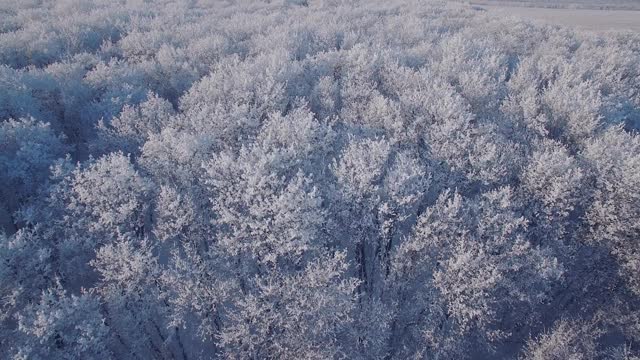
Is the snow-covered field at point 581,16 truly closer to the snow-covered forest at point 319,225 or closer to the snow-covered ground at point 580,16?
the snow-covered ground at point 580,16

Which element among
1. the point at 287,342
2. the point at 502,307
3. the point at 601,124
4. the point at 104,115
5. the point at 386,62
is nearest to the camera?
Result: the point at 287,342

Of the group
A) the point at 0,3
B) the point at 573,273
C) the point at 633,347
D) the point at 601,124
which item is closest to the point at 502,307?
the point at 573,273

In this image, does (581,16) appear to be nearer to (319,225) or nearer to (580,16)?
(580,16)

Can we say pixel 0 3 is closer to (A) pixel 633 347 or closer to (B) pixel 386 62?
(B) pixel 386 62

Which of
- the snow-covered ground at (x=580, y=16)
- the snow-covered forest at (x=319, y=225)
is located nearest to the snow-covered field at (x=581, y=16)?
the snow-covered ground at (x=580, y=16)

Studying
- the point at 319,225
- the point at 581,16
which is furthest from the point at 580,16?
the point at 319,225

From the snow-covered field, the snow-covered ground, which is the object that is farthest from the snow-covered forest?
the snow-covered ground

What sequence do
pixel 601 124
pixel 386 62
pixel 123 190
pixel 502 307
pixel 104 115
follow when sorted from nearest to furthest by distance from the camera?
1. pixel 123 190
2. pixel 502 307
3. pixel 601 124
4. pixel 104 115
5. pixel 386 62
